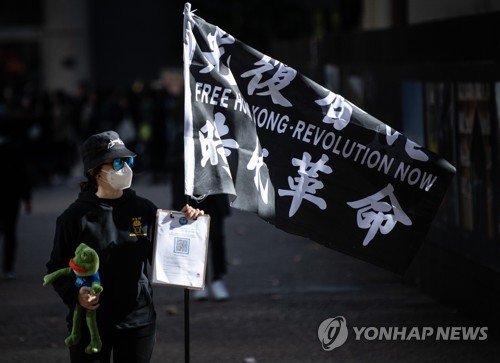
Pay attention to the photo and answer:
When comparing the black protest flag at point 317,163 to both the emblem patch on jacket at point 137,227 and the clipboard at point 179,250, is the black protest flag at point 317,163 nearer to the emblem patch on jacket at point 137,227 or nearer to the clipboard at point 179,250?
the clipboard at point 179,250

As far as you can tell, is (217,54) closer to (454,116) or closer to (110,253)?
(110,253)

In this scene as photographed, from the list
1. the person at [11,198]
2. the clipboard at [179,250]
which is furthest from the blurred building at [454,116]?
the person at [11,198]

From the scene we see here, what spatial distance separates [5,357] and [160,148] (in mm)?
15486

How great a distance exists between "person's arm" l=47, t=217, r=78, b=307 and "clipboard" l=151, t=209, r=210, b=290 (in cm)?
41

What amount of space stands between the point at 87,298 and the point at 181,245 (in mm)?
578

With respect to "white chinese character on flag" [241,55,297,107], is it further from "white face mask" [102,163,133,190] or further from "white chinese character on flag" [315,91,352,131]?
"white face mask" [102,163,133,190]

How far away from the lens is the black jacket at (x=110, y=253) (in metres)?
6.15

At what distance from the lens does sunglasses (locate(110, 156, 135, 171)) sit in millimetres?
6195

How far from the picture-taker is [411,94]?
40.5ft

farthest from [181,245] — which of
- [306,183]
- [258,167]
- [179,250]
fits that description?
[306,183]

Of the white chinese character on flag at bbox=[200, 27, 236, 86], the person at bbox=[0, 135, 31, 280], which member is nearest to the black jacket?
the white chinese character on flag at bbox=[200, 27, 236, 86]

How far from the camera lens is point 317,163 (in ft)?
22.4

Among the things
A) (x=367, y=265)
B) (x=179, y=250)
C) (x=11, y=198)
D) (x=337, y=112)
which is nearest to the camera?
(x=179, y=250)

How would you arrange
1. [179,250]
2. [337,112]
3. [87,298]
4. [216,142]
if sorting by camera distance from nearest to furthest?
[87,298]
[179,250]
[216,142]
[337,112]
